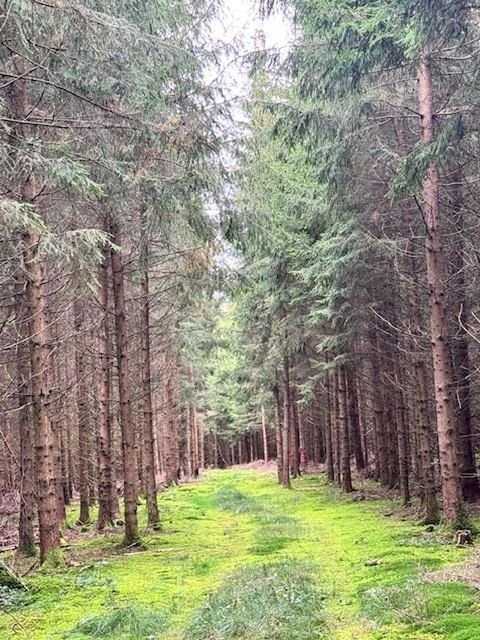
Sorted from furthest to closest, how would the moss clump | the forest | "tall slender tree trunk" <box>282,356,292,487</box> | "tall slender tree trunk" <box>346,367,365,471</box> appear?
"tall slender tree trunk" <box>282,356,292,487</box>
"tall slender tree trunk" <box>346,367,365,471</box>
the moss clump
the forest

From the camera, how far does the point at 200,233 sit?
10.2 m

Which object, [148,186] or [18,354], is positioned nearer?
[148,186]

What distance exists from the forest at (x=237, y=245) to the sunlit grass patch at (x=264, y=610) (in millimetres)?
31

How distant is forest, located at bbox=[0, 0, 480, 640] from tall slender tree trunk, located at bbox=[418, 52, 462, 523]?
4 centimetres

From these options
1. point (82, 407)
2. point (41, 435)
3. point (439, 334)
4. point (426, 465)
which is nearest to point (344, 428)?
point (426, 465)

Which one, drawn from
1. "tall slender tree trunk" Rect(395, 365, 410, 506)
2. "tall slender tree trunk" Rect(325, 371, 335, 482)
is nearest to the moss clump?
"tall slender tree trunk" Rect(395, 365, 410, 506)

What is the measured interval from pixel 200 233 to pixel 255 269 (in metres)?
8.88

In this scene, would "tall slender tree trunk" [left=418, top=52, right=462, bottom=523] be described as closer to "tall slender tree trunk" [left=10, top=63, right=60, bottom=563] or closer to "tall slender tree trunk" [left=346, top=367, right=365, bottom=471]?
"tall slender tree trunk" [left=10, top=63, right=60, bottom=563]

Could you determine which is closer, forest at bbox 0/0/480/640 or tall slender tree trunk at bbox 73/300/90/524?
forest at bbox 0/0/480/640

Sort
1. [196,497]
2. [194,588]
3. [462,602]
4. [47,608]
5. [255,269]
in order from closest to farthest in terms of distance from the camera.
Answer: [462,602] → [47,608] → [194,588] → [255,269] → [196,497]

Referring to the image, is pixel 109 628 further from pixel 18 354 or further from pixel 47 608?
pixel 18 354

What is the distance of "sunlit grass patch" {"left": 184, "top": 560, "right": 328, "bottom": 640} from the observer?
5184 millimetres

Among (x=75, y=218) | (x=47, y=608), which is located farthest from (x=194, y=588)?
(x=75, y=218)

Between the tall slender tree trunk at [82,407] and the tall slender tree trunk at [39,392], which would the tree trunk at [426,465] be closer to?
the tall slender tree trunk at [39,392]
